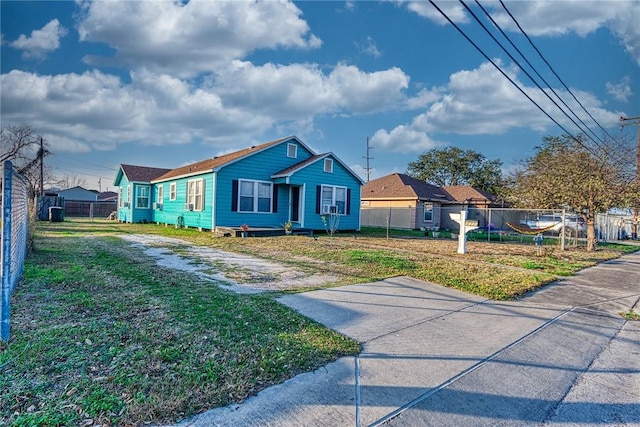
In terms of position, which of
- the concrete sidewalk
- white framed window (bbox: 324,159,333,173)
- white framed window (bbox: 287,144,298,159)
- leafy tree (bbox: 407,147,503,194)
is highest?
leafy tree (bbox: 407,147,503,194)

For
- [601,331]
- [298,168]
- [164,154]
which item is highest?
[164,154]

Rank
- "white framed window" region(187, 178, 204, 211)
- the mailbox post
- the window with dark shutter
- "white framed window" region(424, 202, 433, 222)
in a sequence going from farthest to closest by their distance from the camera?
"white framed window" region(424, 202, 433, 222), the window with dark shutter, "white framed window" region(187, 178, 204, 211), the mailbox post

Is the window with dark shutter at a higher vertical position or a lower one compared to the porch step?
higher

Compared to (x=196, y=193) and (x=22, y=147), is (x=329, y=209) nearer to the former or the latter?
(x=196, y=193)

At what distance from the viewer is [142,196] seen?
23297mm

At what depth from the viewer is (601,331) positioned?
4.46 meters

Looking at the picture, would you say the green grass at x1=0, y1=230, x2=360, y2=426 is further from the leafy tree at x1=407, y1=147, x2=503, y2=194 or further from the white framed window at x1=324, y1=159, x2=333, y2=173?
the leafy tree at x1=407, y1=147, x2=503, y2=194

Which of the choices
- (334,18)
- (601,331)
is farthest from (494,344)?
(334,18)

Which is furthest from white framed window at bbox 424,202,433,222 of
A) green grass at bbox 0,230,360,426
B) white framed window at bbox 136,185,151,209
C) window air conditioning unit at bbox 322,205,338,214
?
green grass at bbox 0,230,360,426

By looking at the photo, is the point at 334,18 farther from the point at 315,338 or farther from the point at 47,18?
the point at 315,338

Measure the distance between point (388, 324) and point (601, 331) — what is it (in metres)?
2.79

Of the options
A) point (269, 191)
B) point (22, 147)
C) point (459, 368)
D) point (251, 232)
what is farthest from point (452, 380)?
point (22, 147)

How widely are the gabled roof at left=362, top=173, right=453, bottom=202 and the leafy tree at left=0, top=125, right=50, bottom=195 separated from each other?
25.3 m

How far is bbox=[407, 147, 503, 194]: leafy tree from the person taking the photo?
41031 mm
